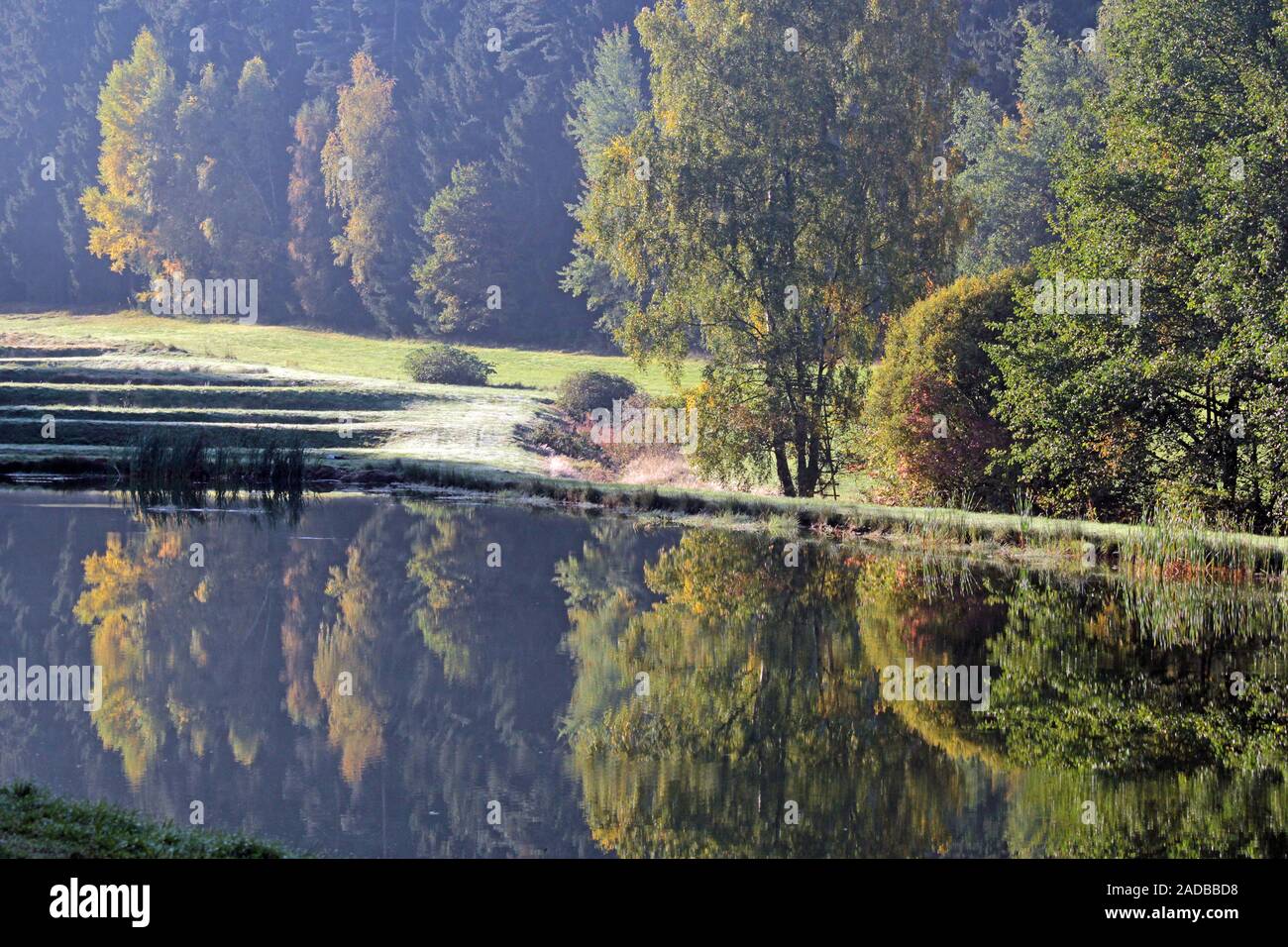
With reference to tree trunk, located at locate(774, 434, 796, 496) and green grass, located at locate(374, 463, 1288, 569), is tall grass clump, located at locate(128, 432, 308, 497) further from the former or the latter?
tree trunk, located at locate(774, 434, 796, 496)

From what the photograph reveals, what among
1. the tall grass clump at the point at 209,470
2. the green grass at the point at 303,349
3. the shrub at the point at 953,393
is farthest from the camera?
the green grass at the point at 303,349

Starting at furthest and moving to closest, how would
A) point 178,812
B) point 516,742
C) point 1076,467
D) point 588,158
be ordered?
point 588,158 → point 1076,467 → point 516,742 → point 178,812

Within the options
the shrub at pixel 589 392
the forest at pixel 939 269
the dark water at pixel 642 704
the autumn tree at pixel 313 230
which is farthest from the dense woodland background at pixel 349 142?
the dark water at pixel 642 704

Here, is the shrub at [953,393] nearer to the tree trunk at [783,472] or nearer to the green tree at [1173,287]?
the green tree at [1173,287]

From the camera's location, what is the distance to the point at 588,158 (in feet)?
229

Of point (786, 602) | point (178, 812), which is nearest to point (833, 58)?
point (786, 602)

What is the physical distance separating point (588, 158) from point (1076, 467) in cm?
4826

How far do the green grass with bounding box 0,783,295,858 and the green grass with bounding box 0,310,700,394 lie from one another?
43.9m

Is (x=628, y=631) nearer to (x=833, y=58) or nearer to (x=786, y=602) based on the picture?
(x=786, y=602)

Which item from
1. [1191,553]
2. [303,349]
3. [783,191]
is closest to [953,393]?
[783,191]

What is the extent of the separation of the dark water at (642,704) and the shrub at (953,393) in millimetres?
Answer: 5853

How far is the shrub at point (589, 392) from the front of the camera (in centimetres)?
4712

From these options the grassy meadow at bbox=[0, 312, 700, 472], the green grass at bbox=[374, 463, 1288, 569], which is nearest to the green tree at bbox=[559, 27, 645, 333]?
the grassy meadow at bbox=[0, 312, 700, 472]
